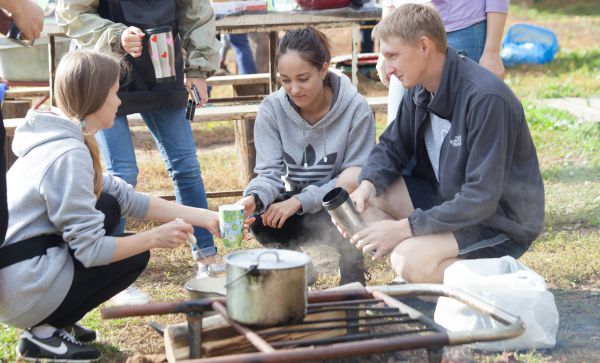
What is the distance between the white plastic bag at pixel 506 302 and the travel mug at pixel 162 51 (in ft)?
5.58

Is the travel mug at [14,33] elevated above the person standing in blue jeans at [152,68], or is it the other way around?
the travel mug at [14,33]

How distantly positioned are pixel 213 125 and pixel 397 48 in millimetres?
5889

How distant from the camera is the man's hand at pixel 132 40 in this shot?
3871 millimetres

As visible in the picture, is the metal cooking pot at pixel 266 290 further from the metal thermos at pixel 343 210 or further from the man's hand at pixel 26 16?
the man's hand at pixel 26 16

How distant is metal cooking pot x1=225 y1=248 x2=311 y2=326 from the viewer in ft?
8.19

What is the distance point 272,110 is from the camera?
4215 mm

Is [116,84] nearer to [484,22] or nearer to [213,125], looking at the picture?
[484,22]

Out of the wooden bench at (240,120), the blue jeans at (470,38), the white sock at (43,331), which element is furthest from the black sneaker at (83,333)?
the blue jeans at (470,38)

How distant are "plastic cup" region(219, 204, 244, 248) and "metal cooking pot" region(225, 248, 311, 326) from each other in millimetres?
775

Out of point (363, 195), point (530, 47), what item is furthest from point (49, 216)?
point (530, 47)

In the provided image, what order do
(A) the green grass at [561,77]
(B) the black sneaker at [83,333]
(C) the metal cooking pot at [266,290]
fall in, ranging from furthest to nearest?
(A) the green grass at [561,77] < (B) the black sneaker at [83,333] < (C) the metal cooking pot at [266,290]

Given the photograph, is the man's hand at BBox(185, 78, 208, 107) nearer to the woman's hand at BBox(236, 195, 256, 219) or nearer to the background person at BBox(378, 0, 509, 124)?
the woman's hand at BBox(236, 195, 256, 219)

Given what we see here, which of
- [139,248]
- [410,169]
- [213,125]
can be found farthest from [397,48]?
[213,125]

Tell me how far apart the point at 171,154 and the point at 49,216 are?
4.00 ft
